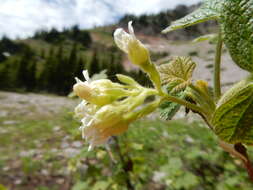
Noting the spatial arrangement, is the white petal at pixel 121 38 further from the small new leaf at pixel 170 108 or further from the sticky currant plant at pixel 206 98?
the small new leaf at pixel 170 108

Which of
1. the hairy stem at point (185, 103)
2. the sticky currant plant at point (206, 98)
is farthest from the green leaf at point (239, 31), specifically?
the hairy stem at point (185, 103)

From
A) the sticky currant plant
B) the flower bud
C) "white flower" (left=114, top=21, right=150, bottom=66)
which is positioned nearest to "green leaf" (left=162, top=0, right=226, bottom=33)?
the sticky currant plant

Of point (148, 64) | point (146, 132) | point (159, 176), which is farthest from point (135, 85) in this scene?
point (146, 132)

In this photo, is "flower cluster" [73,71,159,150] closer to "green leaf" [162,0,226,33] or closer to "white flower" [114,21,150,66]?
"white flower" [114,21,150,66]

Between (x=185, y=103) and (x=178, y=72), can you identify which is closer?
(x=185, y=103)

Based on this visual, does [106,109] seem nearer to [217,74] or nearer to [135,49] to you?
[135,49]

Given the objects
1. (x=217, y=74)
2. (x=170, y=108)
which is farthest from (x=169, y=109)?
(x=217, y=74)
